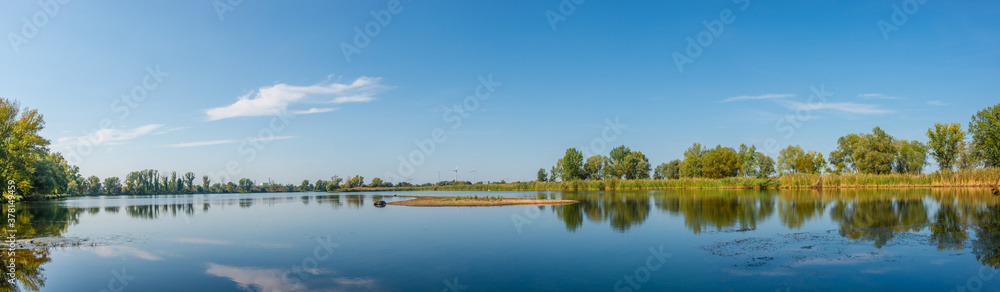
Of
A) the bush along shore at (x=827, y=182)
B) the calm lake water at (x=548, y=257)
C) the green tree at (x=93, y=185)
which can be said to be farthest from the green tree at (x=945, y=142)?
the green tree at (x=93, y=185)

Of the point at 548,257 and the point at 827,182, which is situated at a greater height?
the point at 548,257

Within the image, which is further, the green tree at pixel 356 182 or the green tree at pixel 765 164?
the green tree at pixel 356 182

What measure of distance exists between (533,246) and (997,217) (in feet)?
69.9

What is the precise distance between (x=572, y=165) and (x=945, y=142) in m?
68.8

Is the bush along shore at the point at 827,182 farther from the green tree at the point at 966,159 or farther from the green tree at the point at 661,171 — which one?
the green tree at the point at 661,171

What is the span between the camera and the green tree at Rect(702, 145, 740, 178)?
97438 millimetres

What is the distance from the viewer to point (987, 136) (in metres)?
68.6

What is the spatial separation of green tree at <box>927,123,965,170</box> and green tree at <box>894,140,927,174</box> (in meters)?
2.32

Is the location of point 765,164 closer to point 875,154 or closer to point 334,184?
point 875,154

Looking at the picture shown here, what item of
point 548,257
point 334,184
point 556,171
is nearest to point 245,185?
point 334,184

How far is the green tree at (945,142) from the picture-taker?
7438 centimetres

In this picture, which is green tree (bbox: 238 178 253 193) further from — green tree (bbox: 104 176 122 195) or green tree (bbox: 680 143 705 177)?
green tree (bbox: 680 143 705 177)

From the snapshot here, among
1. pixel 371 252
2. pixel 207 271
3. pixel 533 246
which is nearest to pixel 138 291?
pixel 207 271

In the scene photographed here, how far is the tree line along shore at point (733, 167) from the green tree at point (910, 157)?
13 cm
